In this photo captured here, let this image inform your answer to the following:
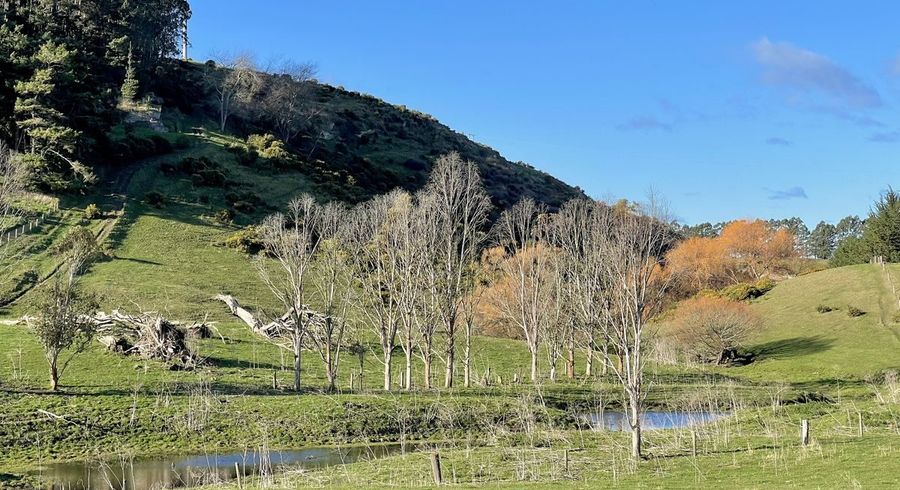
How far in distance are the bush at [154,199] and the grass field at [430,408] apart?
14913mm

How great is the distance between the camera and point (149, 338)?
45156 mm

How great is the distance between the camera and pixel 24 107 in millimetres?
83688

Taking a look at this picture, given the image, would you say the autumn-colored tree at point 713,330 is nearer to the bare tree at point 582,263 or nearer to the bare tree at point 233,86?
the bare tree at point 582,263

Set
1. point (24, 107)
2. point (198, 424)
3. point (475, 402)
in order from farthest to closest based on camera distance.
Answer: point (24, 107) < point (475, 402) < point (198, 424)

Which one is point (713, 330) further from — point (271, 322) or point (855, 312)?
point (271, 322)

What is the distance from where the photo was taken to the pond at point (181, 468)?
25812 millimetres

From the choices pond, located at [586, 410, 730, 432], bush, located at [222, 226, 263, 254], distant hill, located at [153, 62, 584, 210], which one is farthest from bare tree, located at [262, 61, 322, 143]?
pond, located at [586, 410, 730, 432]

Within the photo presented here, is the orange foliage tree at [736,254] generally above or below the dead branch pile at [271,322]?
above

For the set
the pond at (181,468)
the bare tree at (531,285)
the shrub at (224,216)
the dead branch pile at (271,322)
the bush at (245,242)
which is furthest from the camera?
the shrub at (224,216)

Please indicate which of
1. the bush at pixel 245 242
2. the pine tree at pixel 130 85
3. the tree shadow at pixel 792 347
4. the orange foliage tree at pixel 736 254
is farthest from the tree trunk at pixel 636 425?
the pine tree at pixel 130 85

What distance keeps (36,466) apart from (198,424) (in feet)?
23.7

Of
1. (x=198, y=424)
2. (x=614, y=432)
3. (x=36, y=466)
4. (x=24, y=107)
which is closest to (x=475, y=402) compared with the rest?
(x=614, y=432)

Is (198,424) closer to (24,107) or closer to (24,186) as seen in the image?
(24,186)

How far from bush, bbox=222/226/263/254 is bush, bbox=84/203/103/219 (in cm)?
1389
